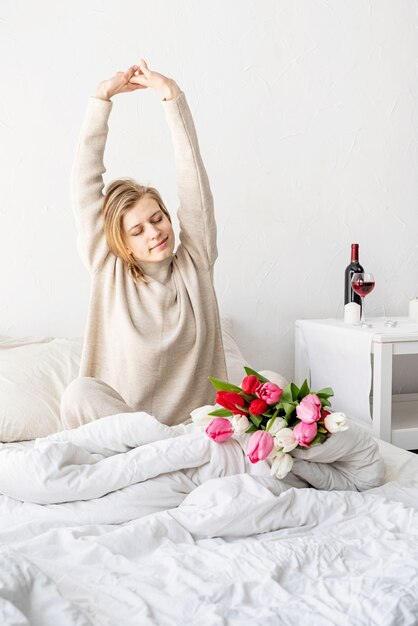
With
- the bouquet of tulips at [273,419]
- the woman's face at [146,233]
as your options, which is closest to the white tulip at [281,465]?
the bouquet of tulips at [273,419]

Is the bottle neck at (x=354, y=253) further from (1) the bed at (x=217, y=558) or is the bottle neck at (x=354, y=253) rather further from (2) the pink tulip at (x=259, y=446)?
(2) the pink tulip at (x=259, y=446)

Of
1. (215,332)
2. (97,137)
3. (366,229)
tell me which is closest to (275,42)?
(366,229)

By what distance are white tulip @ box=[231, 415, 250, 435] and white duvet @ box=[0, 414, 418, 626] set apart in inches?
1.7

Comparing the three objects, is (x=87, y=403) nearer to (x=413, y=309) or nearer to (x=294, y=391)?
(x=294, y=391)

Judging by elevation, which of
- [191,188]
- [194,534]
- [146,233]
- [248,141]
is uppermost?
[248,141]

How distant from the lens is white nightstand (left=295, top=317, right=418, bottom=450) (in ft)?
7.09

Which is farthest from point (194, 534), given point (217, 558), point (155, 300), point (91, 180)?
point (91, 180)

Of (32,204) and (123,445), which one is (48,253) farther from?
(123,445)

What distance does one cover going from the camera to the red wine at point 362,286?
2.33 meters

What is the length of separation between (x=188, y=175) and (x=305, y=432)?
35.3 inches

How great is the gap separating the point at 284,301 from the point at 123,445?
136 centimetres

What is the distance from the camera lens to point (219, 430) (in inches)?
52.7

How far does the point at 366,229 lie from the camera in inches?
108

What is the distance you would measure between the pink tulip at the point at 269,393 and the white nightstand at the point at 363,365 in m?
0.88
